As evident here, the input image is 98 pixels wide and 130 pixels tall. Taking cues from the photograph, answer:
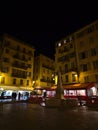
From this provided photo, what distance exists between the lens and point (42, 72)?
55.7 meters

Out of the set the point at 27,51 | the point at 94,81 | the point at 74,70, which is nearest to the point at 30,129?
the point at 94,81

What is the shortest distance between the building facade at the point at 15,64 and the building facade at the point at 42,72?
4195 millimetres

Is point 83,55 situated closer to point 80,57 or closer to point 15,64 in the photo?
point 80,57

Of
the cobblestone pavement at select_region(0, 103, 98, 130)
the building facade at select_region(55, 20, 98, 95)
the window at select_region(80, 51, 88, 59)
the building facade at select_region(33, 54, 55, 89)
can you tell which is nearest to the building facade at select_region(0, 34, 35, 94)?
the building facade at select_region(33, 54, 55, 89)

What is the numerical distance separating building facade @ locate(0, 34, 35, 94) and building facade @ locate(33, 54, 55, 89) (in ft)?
13.8

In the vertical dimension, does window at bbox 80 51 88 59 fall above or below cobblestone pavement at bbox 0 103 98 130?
above

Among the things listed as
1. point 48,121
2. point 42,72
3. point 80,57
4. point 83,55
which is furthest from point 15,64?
point 48,121

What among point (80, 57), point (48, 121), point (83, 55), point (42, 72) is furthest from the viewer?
point (42, 72)

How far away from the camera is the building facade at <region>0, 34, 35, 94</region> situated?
41.8 m

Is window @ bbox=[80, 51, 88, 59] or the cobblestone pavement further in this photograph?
window @ bbox=[80, 51, 88, 59]

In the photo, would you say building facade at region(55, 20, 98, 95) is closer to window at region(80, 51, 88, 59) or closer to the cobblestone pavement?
window at region(80, 51, 88, 59)

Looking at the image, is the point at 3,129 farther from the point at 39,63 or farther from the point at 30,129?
the point at 39,63

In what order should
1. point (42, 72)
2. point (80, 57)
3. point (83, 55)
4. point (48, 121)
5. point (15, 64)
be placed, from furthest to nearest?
point (42, 72), point (15, 64), point (80, 57), point (83, 55), point (48, 121)

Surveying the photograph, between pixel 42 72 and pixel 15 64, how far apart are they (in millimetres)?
12785
